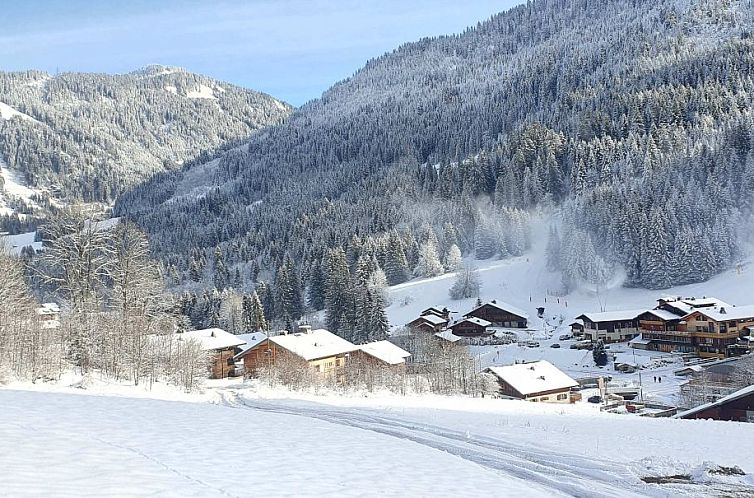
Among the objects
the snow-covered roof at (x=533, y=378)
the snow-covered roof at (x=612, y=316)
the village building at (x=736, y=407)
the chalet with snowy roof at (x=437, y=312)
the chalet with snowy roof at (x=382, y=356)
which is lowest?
the village building at (x=736, y=407)

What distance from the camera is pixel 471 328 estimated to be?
9131cm

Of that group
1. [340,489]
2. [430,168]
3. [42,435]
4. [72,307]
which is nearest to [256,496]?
[340,489]

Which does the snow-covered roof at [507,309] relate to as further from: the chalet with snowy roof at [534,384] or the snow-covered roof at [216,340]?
the snow-covered roof at [216,340]

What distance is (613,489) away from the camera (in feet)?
46.3

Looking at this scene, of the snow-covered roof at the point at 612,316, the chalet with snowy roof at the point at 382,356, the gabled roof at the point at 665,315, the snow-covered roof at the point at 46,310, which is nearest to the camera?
the snow-covered roof at the point at 46,310

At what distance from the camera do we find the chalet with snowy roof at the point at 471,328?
9062 centimetres

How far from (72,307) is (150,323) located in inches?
171

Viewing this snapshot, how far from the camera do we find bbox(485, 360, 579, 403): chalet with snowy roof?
50.0 meters

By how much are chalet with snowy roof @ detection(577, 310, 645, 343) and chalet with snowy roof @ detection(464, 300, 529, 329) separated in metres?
12.4

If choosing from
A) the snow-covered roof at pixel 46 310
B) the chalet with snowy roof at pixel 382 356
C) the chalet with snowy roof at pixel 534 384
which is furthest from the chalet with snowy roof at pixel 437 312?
the snow-covered roof at pixel 46 310

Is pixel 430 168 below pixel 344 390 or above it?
above

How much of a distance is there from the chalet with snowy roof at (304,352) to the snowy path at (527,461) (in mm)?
26074

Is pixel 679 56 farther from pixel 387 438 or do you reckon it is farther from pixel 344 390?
pixel 387 438

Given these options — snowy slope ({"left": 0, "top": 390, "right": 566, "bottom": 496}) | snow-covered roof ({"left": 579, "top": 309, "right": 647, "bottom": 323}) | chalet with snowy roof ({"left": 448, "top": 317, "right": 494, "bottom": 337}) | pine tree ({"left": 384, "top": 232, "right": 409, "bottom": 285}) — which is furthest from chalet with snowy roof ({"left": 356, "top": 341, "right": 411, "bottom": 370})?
pine tree ({"left": 384, "top": 232, "right": 409, "bottom": 285})
